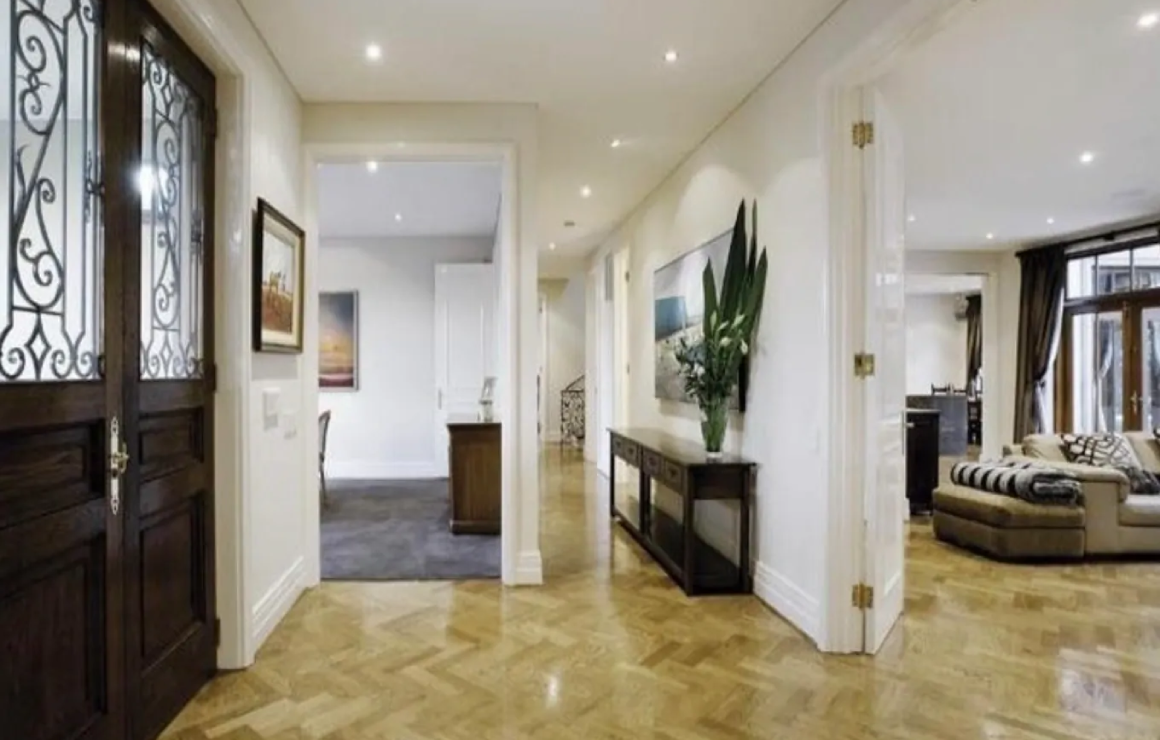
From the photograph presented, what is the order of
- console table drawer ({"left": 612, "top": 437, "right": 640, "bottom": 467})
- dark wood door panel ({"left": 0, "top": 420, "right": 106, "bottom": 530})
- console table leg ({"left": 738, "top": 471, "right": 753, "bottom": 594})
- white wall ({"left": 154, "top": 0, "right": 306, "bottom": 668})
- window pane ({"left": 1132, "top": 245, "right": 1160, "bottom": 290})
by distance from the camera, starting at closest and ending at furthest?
1. dark wood door panel ({"left": 0, "top": 420, "right": 106, "bottom": 530})
2. white wall ({"left": 154, "top": 0, "right": 306, "bottom": 668})
3. console table leg ({"left": 738, "top": 471, "right": 753, "bottom": 594})
4. console table drawer ({"left": 612, "top": 437, "right": 640, "bottom": 467})
5. window pane ({"left": 1132, "top": 245, "right": 1160, "bottom": 290})

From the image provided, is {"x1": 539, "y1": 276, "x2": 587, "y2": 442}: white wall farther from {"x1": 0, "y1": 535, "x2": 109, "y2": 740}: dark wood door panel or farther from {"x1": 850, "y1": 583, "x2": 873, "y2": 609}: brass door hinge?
{"x1": 0, "y1": 535, "x2": 109, "y2": 740}: dark wood door panel

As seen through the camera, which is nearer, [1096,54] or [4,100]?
[4,100]

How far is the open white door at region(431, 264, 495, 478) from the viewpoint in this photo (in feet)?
27.1

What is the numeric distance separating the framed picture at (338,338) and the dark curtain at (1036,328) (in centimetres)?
805

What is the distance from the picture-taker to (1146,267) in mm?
7566

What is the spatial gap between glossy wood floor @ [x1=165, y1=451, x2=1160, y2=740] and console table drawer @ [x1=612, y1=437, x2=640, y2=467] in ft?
3.41

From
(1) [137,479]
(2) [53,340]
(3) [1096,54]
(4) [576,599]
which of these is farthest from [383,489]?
(3) [1096,54]

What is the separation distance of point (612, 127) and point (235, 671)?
363 cm

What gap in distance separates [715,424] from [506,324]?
1.36 metres

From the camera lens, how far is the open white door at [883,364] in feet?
10.4

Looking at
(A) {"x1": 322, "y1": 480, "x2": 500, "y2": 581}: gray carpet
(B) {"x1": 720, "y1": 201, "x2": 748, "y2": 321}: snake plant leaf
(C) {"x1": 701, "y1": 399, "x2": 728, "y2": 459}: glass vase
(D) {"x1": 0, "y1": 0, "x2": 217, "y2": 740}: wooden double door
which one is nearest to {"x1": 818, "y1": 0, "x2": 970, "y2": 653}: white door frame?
(B) {"x1": 720, "y1": 201, "x2": 748, "y2": 321}: snake plant leaf

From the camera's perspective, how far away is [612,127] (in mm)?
4613

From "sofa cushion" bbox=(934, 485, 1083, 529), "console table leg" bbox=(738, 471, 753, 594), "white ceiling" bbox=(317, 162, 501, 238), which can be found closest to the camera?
"console table leg" bbox=(738, 471, 753, 594)

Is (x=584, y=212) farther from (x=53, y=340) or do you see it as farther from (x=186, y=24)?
(x=53, y=340)
